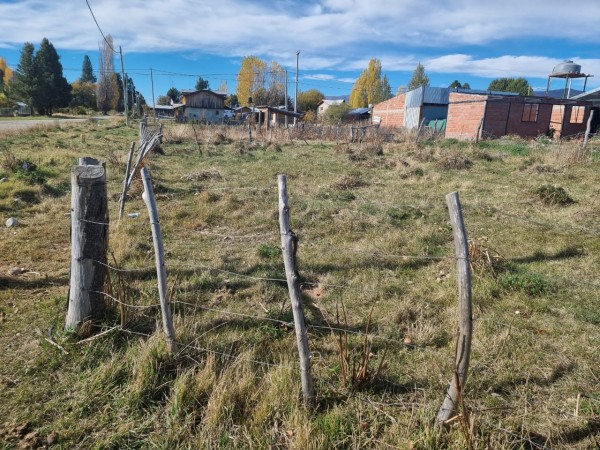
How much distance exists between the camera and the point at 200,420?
261 centimetres

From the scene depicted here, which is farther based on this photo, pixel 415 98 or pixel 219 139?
pixel 415 98

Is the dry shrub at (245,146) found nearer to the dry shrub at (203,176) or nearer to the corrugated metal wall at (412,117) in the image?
the dry shrub at (203,176)

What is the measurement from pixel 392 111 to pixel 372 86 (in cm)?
3459

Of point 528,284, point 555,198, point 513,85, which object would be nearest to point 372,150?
point 555,198

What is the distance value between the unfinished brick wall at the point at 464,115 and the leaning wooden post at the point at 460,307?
89.7 ft

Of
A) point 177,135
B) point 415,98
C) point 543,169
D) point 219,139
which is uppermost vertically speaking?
point 415,98

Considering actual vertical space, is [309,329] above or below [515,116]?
below

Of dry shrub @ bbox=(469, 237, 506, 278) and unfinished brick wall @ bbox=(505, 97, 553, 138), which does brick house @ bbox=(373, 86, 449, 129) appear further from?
dry shrub @ bbox=(469, 237, 506, 278)

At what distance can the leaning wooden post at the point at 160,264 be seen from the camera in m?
2.88

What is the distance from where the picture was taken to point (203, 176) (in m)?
11.2

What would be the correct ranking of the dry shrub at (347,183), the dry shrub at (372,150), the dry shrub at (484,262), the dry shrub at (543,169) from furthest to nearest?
the dry shrub at (372,150) → the dry shrub at (543,169) → the dry shrub at (347,183) → the dry shrub at (484,262)

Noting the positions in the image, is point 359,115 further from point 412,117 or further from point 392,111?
point 412,117

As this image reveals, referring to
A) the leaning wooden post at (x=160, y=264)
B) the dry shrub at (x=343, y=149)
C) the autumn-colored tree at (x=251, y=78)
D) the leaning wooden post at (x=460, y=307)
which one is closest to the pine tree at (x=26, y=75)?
the autumn-colored tree at (x=251, y=78)

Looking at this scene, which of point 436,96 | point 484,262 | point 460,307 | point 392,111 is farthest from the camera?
point 392,111
